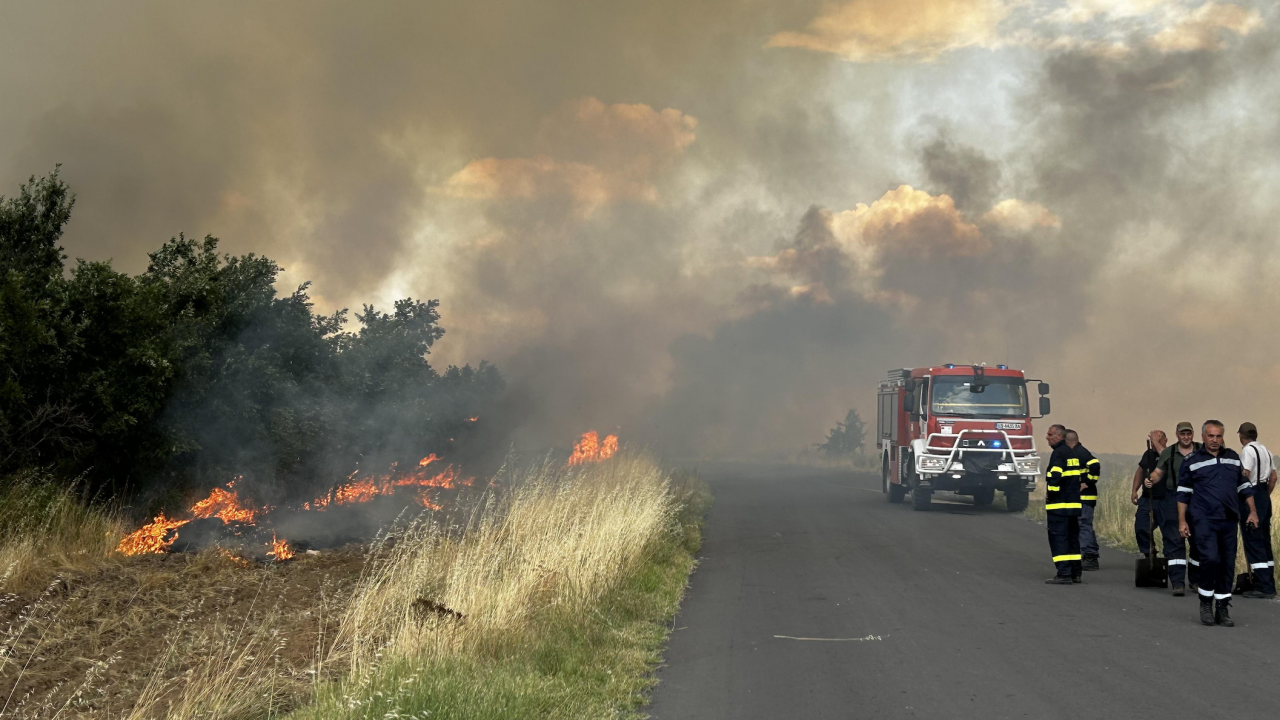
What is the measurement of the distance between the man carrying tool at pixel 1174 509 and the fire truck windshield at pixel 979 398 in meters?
9.81

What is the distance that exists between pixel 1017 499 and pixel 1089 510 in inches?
363

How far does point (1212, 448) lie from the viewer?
996cm

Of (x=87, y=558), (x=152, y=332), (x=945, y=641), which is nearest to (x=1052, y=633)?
(x=945, y=641)

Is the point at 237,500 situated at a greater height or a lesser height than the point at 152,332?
lesser

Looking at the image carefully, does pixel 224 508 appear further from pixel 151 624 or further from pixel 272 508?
pixel 151 624

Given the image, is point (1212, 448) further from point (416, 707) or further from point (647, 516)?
point (416, 707)

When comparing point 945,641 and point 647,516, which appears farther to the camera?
point 647,516

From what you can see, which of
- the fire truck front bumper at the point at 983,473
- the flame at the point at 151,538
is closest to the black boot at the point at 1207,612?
the flame at the point at 151,538

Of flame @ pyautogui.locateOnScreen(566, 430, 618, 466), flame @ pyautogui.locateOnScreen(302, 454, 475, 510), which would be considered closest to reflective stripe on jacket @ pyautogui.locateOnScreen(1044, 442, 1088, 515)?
flame @ pyautogui.locateOnScreen(302, 454, 475, 510)

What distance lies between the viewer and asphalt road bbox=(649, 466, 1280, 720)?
6.62 metres

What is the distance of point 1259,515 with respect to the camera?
11.3 meters

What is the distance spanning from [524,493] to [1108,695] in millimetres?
9638

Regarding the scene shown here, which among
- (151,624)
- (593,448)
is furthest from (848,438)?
(151,624)

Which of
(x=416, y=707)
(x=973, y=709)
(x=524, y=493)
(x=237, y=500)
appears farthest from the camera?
(x=237, y=500)
